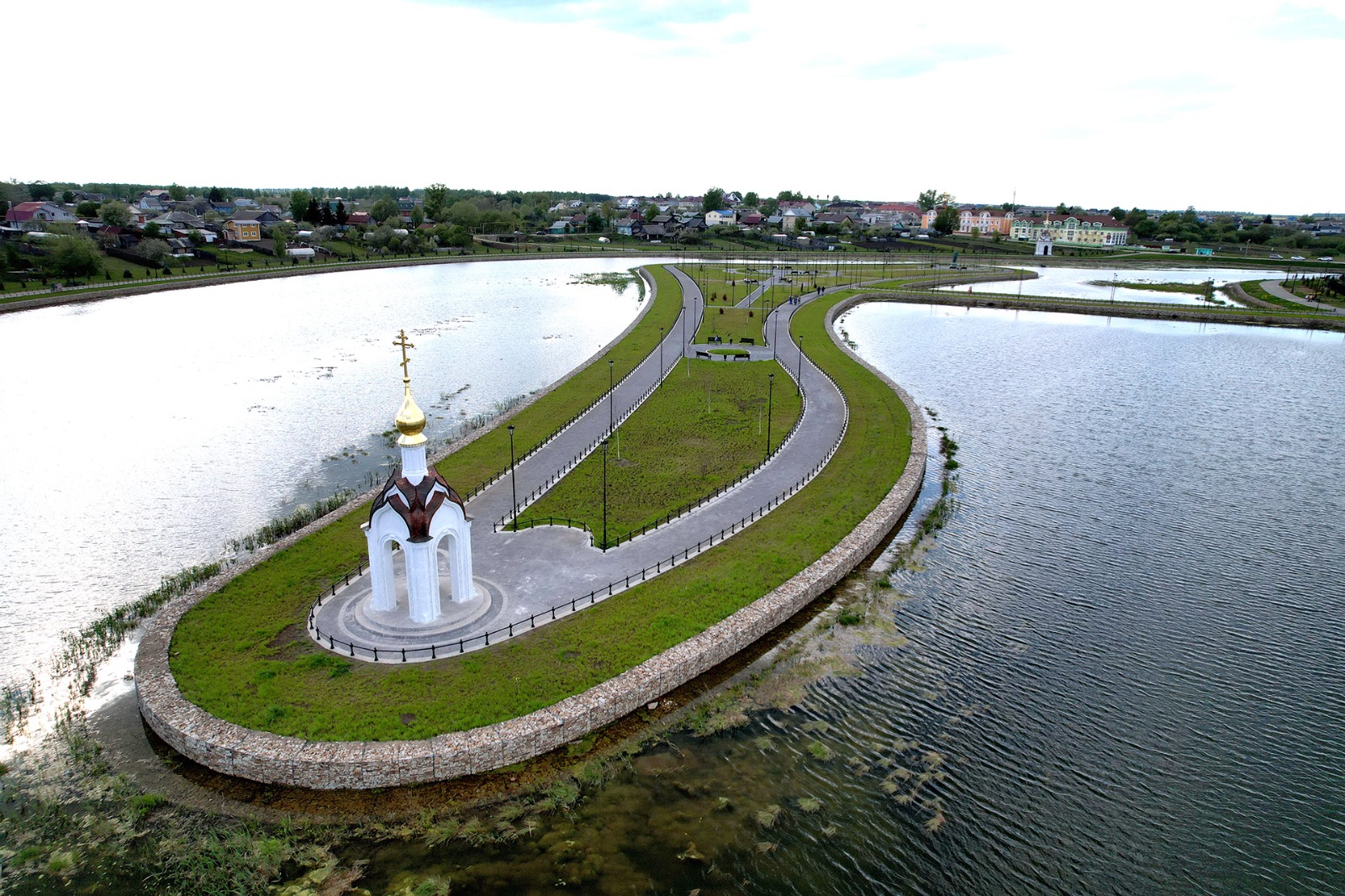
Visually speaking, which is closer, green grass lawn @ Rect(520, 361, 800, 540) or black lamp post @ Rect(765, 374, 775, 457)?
green grass lawn @ Rect(520, 361, 800, 540)

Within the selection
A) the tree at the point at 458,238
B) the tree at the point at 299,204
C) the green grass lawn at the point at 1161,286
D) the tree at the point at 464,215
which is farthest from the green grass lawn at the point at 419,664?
the tree at the point at 299,204

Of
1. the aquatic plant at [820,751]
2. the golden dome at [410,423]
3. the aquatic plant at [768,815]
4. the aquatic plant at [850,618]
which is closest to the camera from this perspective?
the aquatic plant at [768,815]

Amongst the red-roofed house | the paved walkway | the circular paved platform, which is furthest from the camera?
the red-roofed house

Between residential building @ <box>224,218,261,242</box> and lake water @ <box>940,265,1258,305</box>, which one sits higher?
residential building @ <box>224,218,261,242</box>

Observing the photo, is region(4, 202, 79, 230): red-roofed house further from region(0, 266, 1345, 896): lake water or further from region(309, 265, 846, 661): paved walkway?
region(309, 265, 846, 661): paved walkway

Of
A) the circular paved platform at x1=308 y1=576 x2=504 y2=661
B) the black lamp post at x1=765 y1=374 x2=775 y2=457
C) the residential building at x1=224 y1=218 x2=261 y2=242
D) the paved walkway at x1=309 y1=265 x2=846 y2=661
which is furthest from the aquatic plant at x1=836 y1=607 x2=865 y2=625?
the residential building at x1=224 y1=218 x2=261 y2=242

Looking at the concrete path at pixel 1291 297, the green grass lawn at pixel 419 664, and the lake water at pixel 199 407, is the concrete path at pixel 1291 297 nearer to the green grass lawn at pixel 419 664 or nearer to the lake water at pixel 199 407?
→ the lake water at pixel 199 407

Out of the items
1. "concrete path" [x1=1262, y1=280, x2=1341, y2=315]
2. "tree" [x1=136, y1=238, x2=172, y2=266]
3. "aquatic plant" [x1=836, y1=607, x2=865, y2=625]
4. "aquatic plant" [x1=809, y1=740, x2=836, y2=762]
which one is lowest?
"aquatic plant" [x1=809, y1=740, x2=836, y2=762]
